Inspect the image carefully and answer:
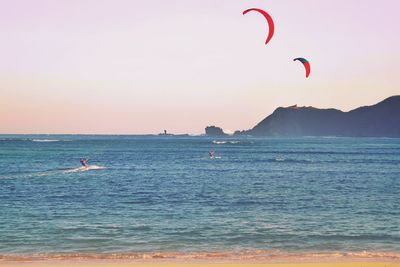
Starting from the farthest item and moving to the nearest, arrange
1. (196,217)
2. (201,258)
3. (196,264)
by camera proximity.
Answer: (196,217) → (201,258) → (196,264)

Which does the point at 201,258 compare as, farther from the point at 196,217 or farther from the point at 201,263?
the point at 196,217

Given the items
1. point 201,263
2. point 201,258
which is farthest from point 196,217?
point 201,263

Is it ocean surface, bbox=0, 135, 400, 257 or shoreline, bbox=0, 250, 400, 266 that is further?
ocean surface, bbox=0, 135, 400, 257

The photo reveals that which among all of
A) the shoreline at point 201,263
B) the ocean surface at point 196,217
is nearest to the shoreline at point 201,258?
the shoreline at point 201,263

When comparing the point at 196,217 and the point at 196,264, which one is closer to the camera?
the point at 196,264

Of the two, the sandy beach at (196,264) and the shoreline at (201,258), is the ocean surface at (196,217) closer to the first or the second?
the shoreline at (201,258)

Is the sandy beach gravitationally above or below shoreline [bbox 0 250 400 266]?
above

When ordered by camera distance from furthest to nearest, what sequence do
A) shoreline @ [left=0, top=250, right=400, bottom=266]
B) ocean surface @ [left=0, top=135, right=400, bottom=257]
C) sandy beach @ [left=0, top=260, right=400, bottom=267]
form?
1. ocean surface @ [left=0, top=135, right=400, bottom=257]
2. shoreline @ [left=0, top=250, right=400, bottom=266]
3. sandy beach @ [left=0, top=260, right=400, bottom=267]

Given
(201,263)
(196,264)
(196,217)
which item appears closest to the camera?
(196,264)

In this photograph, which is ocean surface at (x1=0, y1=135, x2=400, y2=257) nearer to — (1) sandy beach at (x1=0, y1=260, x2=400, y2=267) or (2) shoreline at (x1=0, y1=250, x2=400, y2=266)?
(2) shoreline at (x1=0, y1=250, x2=400, y2=266)

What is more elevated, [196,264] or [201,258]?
[196,264]

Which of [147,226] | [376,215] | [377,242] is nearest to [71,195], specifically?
[147,226]

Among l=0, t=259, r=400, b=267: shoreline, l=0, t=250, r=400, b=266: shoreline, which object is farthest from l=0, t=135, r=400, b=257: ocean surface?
l=0, t=259, r=400, b=267: shoreline

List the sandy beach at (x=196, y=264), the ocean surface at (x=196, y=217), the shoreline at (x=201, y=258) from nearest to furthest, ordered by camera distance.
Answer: the sandy beach at (x=196, y=264) < the shoreline at (x=201, y=258) < the ocean surface at (x=196, y=217)
